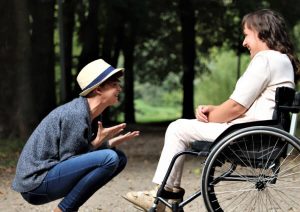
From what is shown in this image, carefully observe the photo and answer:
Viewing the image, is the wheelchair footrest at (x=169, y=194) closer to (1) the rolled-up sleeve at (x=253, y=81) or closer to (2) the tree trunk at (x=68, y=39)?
(1) the rolled-up sleeve at (x=253, y=81)

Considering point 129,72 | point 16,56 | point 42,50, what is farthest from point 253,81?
point 129,72

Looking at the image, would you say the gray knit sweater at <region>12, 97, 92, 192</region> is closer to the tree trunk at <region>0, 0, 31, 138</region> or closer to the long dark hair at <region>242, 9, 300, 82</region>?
the long dark hair at <region>242, 9, 300, 82</region>

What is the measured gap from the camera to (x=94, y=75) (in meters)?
4.41

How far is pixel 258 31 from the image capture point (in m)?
4.45

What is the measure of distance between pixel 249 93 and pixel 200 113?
14.7 inches

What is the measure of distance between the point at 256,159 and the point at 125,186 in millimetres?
3481

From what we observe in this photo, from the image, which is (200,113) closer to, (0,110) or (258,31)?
(258,31)

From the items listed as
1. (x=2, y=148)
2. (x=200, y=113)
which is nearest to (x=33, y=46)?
(x=2, y=148)

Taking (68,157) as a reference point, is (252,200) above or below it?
below

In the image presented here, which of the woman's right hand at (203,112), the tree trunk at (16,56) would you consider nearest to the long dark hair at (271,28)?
the woman's right hand at (203,112)

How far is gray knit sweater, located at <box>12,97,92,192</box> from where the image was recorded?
4.21 m

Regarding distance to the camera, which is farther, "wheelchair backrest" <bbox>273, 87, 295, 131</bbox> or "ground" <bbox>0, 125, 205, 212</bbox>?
"ground" <bbox>0, 125, 205, 212</bbox>

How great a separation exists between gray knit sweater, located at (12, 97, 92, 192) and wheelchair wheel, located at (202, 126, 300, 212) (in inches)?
31.9

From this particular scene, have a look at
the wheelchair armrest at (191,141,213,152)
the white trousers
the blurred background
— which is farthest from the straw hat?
the blurred background
